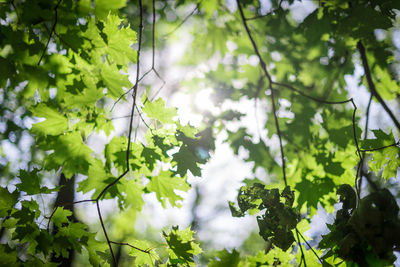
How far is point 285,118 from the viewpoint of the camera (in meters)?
3.29

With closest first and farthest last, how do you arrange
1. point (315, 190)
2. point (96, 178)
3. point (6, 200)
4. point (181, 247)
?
1. point (6, 200)
2. point (181, 247)
3. point (96, 178)
4. point (315, 190)

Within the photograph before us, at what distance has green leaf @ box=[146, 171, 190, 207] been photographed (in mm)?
1869

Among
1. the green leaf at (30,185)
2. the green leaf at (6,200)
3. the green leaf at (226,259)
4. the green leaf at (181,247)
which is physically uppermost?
the green leaf at (30,185)

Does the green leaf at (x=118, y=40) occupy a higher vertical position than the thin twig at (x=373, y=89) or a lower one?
higher

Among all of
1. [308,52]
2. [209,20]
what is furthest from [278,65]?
[209,20]

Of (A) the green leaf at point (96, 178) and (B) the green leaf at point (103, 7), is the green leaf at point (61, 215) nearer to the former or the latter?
(A) the green leaf at point (96, 178)

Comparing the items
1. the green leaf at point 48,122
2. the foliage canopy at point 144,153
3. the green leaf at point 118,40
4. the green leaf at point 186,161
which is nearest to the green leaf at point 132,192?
the foliage canopy at point 144,153

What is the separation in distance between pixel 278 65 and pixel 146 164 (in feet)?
9.47

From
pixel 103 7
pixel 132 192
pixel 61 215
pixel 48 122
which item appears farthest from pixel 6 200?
pixel 103 7

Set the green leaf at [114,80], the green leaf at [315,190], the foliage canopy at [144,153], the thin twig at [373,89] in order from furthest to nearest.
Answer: the green leaf at [315,190] < the green leaf at [114,80] < the thin twig at [373,89] < the foliage canopy at [144,153]

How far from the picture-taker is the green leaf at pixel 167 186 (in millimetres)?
1869

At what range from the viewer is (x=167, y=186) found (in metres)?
1.90

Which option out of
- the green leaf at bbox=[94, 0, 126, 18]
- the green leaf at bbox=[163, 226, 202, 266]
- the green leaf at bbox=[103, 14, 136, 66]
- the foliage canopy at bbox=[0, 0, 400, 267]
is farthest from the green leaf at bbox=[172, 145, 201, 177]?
the green leaf at bbox=[94, 0, 126, 18]

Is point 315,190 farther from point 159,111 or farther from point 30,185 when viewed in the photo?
point 30,185
